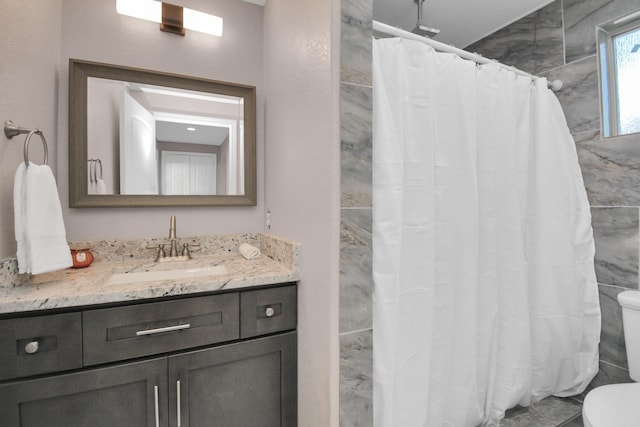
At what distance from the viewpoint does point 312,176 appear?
3.57 feet

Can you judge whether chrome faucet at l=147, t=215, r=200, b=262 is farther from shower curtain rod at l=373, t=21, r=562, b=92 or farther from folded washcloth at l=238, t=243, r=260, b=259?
shower curtain rod at l=373, t=21, r=562, b=92

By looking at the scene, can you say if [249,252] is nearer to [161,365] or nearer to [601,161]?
[161,365]

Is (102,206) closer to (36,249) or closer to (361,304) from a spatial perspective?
(36,249)

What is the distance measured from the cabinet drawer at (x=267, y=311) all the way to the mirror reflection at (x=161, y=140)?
29.3 inches

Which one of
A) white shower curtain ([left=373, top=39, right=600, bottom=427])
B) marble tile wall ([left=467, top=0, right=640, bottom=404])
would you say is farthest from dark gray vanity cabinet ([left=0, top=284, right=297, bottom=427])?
marble tile wall ([left=467, top=0, right=640, bottom=404])

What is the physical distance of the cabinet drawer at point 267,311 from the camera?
1.13 meters

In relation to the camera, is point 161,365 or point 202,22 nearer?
point 161,365

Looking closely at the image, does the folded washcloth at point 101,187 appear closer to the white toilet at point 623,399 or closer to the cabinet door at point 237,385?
the cabinet door at point 237,385

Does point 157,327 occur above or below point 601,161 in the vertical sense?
below

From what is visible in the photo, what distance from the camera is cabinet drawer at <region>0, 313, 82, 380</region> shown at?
85 cm

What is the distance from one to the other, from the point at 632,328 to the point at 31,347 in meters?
2.39

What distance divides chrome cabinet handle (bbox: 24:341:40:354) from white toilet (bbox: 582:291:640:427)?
1837mm

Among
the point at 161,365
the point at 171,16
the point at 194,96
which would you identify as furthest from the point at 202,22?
the point at 161,365

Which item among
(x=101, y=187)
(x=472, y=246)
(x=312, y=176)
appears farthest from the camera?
(x=101, y=187)
